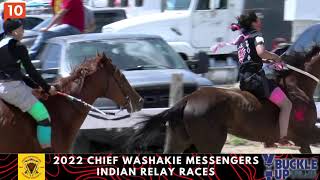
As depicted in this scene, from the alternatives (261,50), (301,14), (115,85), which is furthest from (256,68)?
(301,14)

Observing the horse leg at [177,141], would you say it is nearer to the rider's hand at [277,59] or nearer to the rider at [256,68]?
the rider at [256,68]

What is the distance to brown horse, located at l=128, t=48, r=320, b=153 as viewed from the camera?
8.41 metres

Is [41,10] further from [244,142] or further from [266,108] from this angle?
[266,108]

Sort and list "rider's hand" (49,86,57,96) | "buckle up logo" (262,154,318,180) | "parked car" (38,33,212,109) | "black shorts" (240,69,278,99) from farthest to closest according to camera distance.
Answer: "parked car" (38,33,212,109), "black shorts" (240,69,278,99), "rider's hand" (49,86,57,96), "buckle up logo" (262,154,318,180)

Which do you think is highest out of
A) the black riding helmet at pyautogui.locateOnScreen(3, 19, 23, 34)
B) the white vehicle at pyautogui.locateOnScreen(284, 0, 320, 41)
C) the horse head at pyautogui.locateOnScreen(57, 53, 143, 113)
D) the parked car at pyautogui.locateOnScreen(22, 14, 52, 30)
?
the black riding helmet at pyautogui.locateOnScreen(3, 19, 23, 34)

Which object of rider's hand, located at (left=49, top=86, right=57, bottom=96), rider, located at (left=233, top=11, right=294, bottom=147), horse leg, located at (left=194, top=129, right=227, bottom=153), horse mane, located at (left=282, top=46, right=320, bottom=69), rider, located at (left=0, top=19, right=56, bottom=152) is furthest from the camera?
horse mane, located at (left=282, top=46, right=320, bottom=69)

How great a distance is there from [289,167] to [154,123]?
10.1ft

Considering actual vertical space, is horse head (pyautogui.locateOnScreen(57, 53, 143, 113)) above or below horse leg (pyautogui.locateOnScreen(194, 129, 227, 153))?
above

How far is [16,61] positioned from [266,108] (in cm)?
312

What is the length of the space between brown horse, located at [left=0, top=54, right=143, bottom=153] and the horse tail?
0.46 metres

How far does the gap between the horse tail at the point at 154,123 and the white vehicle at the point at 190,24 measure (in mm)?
9915

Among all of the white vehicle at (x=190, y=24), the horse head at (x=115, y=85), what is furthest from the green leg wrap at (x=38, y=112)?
the white vehicle at (x=190, y=24)

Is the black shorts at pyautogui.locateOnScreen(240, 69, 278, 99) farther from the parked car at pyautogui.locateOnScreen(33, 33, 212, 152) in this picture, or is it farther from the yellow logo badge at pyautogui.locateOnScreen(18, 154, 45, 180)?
the yellow logo badge at pyautogui.locateOnScreen(18, 154, 45, 180)

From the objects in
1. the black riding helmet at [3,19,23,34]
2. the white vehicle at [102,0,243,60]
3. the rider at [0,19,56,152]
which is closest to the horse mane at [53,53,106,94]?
the rider at [0,19,56,152]
